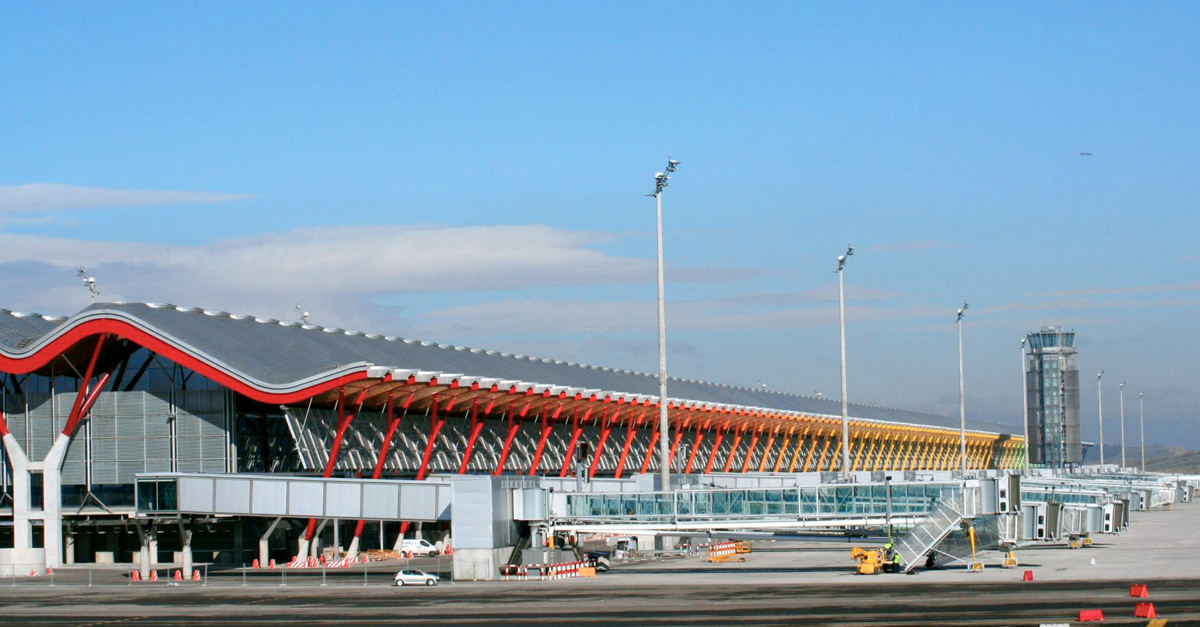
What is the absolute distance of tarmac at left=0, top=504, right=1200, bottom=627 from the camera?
1801 inches

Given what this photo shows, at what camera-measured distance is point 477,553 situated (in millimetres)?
66312

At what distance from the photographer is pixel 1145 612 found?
43.0m

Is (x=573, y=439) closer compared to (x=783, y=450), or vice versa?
(x=573, y=439)

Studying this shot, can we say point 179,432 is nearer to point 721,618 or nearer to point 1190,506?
point 721,618

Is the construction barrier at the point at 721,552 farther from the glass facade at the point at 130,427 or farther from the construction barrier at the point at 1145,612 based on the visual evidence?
the construction barrier at the point at 1145,612

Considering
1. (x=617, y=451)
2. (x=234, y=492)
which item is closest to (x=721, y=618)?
(x=234, y=492)

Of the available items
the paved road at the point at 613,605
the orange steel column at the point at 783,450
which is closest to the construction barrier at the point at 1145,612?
the paved road at the point at 613,605

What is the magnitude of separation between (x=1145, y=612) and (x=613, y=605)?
17.5 metres

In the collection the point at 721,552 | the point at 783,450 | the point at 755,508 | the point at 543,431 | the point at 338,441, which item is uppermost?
the point at 338,441

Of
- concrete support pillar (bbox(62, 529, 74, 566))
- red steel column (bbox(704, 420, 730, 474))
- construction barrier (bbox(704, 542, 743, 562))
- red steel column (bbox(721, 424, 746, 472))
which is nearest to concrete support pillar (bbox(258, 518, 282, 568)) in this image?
concrete support pillar (bbox(62, 529, 74, 566))

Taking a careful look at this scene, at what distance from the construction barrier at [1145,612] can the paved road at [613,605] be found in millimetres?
471

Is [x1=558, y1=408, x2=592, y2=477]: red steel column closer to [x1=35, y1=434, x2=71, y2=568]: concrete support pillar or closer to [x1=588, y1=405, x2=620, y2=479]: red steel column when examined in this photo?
[x1=588, y1=405, x2=620, y2=479]: red steel column

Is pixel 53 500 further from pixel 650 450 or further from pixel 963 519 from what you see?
pixel 650 450

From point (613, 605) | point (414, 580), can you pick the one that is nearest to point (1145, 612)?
point (613, 605)
